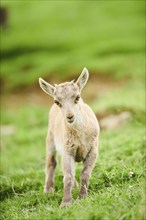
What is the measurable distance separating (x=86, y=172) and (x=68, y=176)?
0.33 metres

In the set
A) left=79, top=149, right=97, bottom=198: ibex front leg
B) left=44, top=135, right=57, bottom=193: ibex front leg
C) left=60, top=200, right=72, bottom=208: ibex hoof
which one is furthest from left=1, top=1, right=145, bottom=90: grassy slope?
left=60, top=200, right=72, bottom=208: ibex hoof

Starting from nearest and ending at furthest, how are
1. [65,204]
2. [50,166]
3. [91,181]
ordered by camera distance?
[65,204]
[91,181]
[50,166]

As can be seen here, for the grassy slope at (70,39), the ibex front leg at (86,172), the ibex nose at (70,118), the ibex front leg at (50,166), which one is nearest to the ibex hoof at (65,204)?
the ibex front leg at (86,172)

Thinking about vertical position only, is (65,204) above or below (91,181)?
above

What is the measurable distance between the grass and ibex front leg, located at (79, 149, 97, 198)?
0.20m

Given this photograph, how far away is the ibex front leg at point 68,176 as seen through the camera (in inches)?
375

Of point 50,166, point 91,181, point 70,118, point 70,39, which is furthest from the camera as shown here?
point 70,39

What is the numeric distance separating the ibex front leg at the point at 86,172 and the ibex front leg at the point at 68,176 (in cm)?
21

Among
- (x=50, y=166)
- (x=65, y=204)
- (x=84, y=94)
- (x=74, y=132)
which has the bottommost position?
(x=84, y=94)

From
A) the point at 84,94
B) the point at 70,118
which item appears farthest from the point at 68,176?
the point at 84,94

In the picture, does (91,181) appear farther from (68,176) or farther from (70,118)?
(70,118)

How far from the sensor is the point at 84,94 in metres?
27.7

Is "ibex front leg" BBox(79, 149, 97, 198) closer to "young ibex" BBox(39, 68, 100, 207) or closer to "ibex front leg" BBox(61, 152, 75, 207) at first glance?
"young ibex" BBox(39, 68, 100, 207)

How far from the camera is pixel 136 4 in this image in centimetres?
4316
